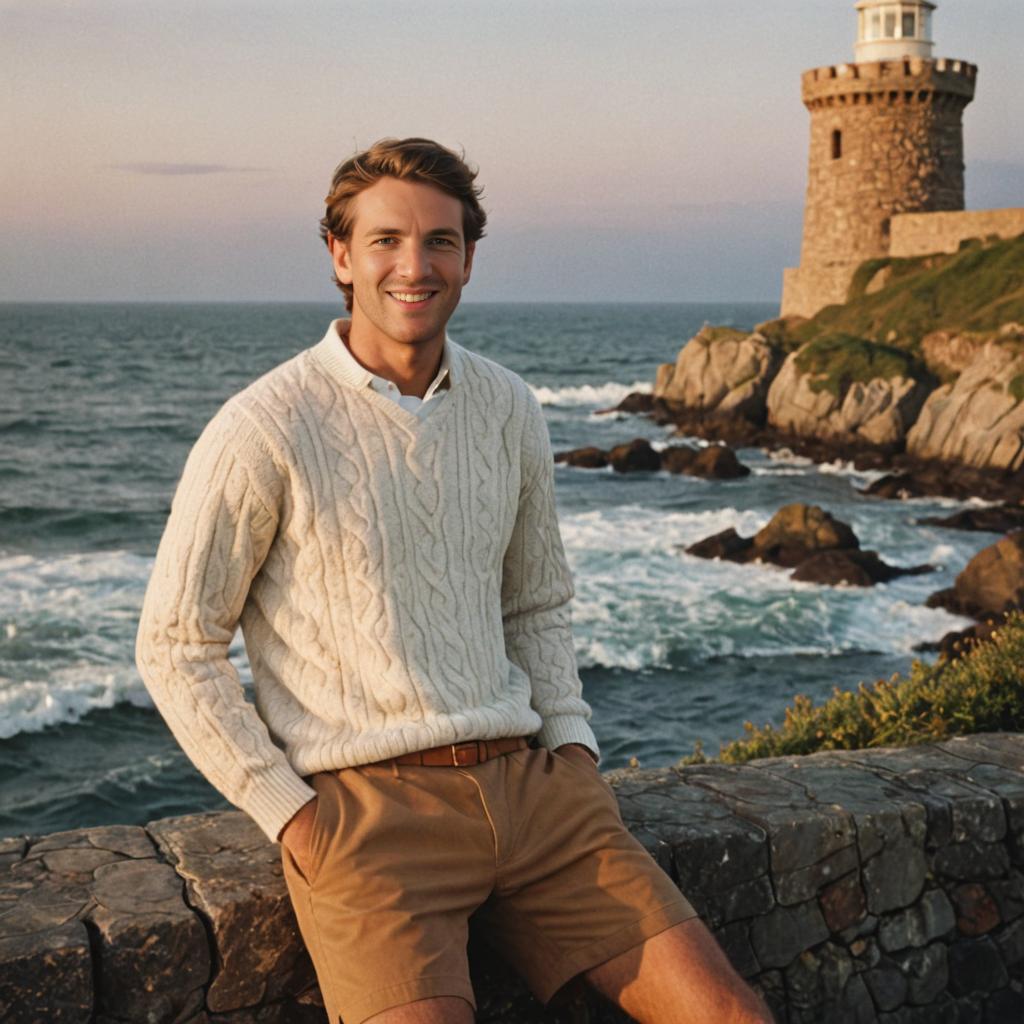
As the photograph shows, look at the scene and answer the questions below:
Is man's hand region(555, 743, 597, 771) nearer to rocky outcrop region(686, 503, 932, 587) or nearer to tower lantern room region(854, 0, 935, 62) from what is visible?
rocky outcrop region(686, 503, 932, 587)

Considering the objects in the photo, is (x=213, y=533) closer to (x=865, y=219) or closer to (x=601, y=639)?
(x=601, y=639)

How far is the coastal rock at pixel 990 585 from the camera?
52.5ft

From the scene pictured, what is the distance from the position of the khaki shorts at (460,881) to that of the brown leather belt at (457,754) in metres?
0.02

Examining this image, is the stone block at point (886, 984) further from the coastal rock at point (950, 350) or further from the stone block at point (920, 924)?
the coastal rock at point (950, 350)

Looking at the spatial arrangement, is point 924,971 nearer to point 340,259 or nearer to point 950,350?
point 340,259

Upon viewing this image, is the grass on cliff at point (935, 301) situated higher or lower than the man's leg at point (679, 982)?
higher

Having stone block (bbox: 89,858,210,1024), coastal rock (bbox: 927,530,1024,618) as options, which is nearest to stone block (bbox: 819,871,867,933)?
stone block (bbox: 89,858,210,1024)

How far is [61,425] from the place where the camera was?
42344mm

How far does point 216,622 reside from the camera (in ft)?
9.04

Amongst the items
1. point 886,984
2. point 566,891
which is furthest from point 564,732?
point 886,984

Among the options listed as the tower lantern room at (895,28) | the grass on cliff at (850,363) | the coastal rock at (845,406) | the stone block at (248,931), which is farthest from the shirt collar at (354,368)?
the tower lantern room at (895,28)

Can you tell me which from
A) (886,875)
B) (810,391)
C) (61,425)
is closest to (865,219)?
(810,391)

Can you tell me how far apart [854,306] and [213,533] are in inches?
1488

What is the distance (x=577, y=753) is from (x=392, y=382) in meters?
0.99
